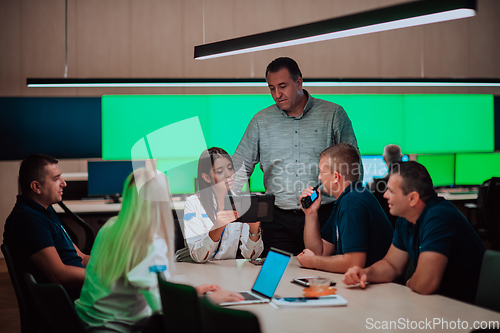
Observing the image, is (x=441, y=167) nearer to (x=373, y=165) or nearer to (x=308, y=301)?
(x=373, y=165)

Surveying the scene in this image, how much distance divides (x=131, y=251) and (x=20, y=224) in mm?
803

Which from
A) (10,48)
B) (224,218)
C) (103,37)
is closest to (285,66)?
(224,218)

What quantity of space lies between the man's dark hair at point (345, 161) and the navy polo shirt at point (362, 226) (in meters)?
0.07

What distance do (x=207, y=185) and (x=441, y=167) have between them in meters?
4.15

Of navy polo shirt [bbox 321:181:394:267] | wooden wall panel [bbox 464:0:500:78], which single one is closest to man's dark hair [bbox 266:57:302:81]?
navy polo shirt [bbox 321:181:394:267]

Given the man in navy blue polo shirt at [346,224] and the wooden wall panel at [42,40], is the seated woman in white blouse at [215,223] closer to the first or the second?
the man in navy blue polo shirt at [346,224]

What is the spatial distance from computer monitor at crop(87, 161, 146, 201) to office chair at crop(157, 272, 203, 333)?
3.86m

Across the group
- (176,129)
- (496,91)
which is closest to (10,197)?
(176,129)

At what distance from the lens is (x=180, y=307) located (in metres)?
1.35

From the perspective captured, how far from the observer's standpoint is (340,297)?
5.23 feet

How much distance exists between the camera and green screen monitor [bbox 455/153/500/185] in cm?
577

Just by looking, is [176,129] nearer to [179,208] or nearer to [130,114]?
[130,114]

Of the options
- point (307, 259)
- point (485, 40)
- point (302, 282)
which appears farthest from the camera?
point (485, 40)

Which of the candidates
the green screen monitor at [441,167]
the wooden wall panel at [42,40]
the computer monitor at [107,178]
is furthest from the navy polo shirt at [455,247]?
Answer: the wooden wall panel at [42,40]
